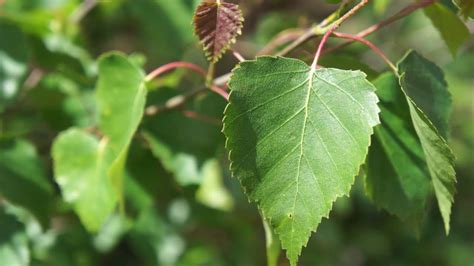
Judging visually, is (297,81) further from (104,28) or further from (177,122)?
(104,28)

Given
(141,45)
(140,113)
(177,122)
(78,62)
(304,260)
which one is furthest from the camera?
(141,45)

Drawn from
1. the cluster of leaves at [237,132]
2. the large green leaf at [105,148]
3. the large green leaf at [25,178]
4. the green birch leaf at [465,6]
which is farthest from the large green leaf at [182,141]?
the green birch leaf at [465,6]

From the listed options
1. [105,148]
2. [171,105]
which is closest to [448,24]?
[171,105]

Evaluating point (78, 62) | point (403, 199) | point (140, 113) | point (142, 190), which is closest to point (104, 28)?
point (78, 62)

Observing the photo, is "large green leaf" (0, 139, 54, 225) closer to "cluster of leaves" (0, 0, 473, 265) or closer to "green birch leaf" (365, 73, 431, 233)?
"cluster of leaves" (0, 0, 473, 265)

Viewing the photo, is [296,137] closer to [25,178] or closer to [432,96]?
[432,96]

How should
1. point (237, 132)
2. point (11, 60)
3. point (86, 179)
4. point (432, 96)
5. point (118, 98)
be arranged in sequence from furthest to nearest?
1. point (11, 60)
2. point (86, 179)
3. point (118, 98)
4. point (432, 96)
5. point (237, 132)

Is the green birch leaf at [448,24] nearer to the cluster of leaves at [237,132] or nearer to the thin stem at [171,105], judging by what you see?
the cluster of leaves at [237,132]
